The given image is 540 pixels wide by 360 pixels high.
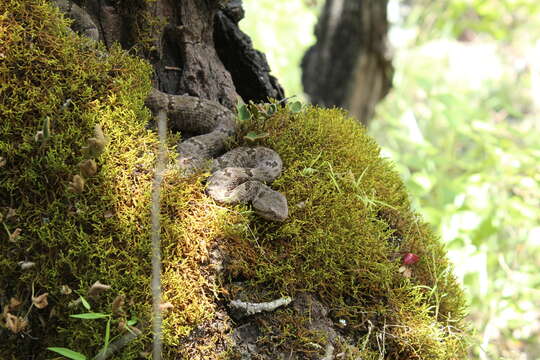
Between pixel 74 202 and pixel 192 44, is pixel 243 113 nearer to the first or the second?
pixel 192 44

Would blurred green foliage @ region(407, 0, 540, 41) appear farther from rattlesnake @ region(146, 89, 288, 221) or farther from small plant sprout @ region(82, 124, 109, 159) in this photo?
small plant sprout @ region(82, 124, 109, 159)

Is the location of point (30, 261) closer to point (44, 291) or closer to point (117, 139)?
point (44, 291)

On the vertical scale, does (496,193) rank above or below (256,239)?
below

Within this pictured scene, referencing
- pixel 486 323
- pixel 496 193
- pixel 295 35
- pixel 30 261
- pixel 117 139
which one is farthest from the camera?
pixel 295 35

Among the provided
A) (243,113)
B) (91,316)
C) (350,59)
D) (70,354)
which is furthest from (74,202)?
(350,59)

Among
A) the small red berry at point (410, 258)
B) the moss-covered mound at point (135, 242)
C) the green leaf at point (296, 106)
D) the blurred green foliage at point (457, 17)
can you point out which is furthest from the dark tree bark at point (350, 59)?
the moss-covered mound at point (135, 242)

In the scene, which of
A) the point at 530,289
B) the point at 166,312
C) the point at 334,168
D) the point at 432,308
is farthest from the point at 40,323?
the point at 530,289

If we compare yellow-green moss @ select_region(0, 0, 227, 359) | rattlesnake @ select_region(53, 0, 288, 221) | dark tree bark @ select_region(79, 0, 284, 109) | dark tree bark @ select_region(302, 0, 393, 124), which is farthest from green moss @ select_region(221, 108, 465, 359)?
dark tree bark @ select_region(302, 0, 393, 124)
